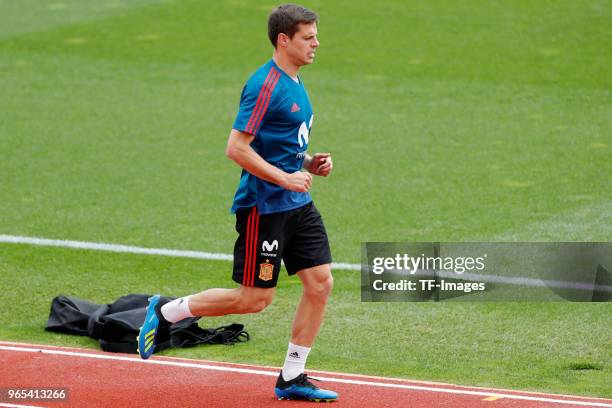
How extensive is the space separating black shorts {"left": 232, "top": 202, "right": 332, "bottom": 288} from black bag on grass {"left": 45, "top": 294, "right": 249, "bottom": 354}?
1.56 m

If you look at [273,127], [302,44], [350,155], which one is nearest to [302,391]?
[273,127]

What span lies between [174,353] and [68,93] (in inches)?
364

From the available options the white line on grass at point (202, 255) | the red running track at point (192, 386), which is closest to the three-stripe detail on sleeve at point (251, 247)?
the red running track at point (192, 386)

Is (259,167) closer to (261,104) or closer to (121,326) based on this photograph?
(261,104)

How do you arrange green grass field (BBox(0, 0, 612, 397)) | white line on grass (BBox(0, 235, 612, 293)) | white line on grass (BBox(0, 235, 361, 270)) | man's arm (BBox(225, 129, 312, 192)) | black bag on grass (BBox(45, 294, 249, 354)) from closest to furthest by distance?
man's arm (BBox(225, 129, 312, 192)) → black bag on grass (BBox(45, 294, 249, 354)) → green grass field (BBox(0, 0, 612, 397)) → white line on grass (BBox(0, 235, 612, 293)) → white line on grass (BBox(0, 235, 361, 270))

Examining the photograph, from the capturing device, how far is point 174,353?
8.94 metres

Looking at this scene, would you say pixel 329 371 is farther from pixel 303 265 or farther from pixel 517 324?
pixel 517 324

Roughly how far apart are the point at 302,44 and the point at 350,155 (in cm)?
737

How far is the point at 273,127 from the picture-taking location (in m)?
7.47

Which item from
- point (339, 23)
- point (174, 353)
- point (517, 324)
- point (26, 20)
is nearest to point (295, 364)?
point (174, 353)

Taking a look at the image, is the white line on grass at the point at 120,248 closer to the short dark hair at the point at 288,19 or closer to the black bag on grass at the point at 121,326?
the black bag on grass at the point at 121,326

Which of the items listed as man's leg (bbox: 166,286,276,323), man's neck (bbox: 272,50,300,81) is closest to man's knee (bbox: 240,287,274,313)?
man's leg (bbox: 166,286,276,323)

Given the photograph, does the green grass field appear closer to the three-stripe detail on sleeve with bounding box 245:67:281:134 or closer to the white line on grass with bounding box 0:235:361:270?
the white line on grass with bounding box 0:235:361:270

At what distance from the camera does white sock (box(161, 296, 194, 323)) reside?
7.89 metres
